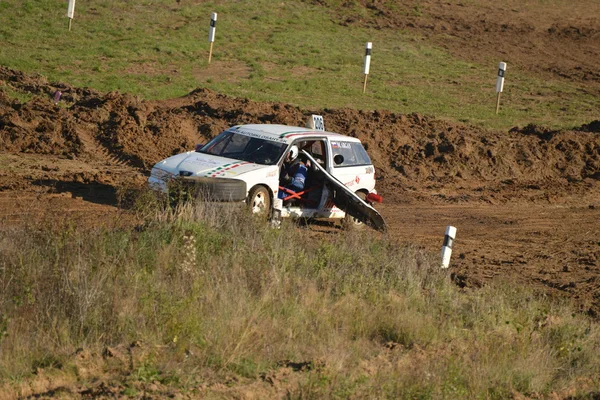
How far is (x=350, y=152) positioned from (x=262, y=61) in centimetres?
1588

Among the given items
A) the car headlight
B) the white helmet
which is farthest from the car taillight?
the car headlight

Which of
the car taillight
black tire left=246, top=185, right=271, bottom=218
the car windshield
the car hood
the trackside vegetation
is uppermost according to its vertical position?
the car windshield

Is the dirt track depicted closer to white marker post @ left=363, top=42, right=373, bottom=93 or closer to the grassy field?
the grassy field

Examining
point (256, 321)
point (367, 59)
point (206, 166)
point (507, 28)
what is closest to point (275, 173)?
point (206, 166)

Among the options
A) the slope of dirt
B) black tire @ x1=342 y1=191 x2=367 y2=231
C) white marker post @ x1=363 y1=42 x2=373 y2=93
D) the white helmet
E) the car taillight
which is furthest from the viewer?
the slope of dirt

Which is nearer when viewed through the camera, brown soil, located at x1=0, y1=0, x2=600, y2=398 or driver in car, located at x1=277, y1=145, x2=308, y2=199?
brown soil, located at x1=0, y1=0, x2=600, y2=398

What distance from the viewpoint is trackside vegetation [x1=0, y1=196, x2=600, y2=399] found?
7.48 meters

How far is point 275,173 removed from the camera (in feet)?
45.0

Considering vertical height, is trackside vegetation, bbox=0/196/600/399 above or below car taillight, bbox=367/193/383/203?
below

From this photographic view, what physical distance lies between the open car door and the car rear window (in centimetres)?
73

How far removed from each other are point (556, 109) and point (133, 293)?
80.9ft

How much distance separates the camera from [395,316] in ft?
30.8

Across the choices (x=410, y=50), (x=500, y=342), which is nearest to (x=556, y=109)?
(x=410, y=50)

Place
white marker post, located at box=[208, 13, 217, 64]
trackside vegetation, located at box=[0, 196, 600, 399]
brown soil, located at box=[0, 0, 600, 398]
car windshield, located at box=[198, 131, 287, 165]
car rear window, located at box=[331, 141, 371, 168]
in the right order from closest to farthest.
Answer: trackside vegetation, located at box=[0, 196, 600, 399] → brown soil, located at box=[0, 0, 600, 398] → car windshield, located at box=[198, 131, 287, 165] → car rear window, located at box=[331, 141, 371, 168] → white marker post, located at box=[208, 13, 217, 64]
